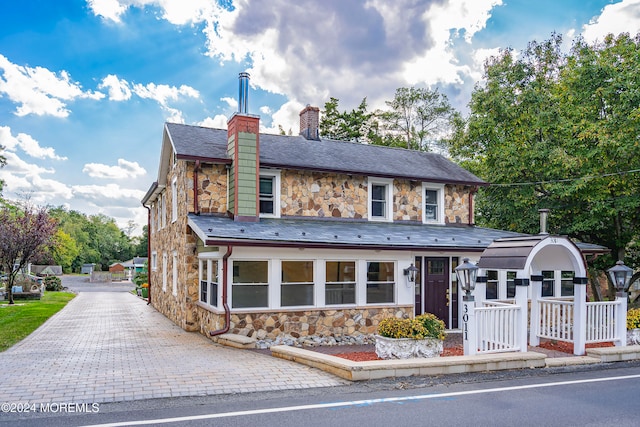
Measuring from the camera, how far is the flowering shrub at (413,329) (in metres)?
9.84

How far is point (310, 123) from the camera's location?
19.2 meters

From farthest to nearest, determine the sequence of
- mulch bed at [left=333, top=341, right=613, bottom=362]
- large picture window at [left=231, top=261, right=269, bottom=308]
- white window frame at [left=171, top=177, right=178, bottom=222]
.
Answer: white window frame at [left=171, top=177, right=178, bottom=222], large picture window at [left=231, top=261, right=269, bottom=308], mulch bed at [left=333, top=341, right=613, bottom=362]

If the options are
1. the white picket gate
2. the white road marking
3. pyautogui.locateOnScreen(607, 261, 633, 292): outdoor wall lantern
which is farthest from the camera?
pyautogui.locateOnScreen(607, 261, 633, 292): outdoor wall lantern

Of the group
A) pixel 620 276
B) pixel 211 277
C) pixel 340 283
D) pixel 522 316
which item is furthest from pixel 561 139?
pixel 211 277

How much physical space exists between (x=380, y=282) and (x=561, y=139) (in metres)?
10.5

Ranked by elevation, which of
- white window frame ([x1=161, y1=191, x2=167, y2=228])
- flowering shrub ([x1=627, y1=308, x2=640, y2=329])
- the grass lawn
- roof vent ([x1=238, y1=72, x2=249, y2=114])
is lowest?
the grass lawn

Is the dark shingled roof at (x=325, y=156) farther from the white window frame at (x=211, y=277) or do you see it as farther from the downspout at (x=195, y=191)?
the white window frame at (x=211, y=277)

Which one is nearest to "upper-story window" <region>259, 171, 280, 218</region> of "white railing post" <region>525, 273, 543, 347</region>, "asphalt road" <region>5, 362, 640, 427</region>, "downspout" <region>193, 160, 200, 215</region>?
"downspout" <region>193, 160, 200, 215</region>

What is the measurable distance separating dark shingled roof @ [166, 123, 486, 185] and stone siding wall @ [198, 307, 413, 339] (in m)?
4.63

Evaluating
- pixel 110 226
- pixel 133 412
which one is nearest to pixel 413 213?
pixel 133 412

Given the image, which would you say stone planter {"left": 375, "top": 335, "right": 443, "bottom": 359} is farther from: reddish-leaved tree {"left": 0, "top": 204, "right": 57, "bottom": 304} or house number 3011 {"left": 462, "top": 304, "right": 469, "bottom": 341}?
reddish-leaved tree {"left": 0, "top": 204, "right": 57, "bottom": 304}

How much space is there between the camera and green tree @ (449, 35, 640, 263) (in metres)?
17.3

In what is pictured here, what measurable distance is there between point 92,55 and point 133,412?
58.0ft

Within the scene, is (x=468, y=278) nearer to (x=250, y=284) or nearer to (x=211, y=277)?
(x=250, y=284)
